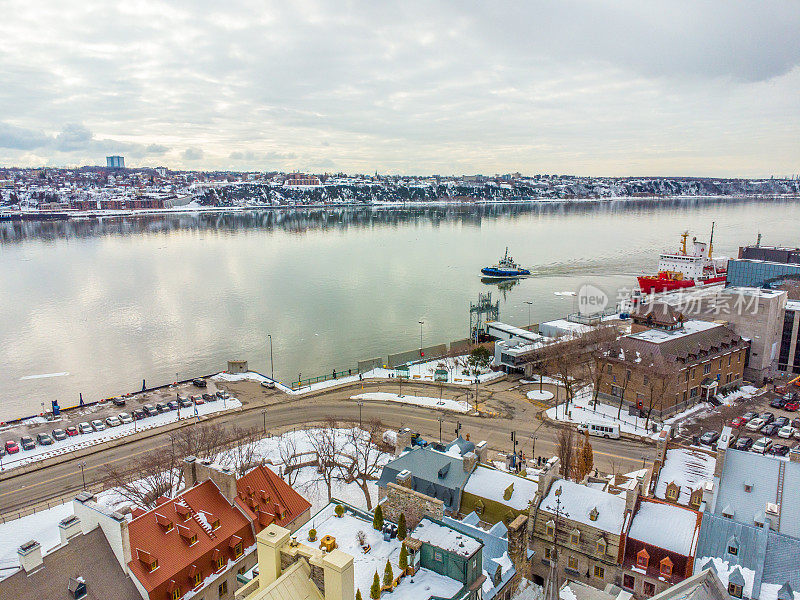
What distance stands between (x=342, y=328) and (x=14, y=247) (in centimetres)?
Answer: 12422

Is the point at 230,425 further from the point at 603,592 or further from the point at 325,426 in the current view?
the point at 603,592

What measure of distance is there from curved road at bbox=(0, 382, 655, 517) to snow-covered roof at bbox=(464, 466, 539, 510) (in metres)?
12.6

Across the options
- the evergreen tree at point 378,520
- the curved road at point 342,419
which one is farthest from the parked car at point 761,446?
the evergreen tree at point 378,520

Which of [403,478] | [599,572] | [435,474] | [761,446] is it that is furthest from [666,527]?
[761,446]

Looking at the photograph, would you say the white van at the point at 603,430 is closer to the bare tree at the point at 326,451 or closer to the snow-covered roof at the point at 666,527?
the snow-covered roof at the point at 666,527

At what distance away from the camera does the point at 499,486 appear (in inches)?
941

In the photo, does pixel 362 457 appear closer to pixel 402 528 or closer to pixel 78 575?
pixel 402 528

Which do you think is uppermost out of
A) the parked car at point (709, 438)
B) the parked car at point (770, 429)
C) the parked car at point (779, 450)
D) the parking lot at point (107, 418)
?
the parked car at point (779, 450)

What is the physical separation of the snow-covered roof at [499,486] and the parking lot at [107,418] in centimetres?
2726

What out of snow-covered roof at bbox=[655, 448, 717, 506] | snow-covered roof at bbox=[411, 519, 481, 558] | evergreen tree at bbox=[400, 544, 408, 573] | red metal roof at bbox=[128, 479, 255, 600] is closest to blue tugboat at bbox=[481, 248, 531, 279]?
snow-covered roof at bbox=[655, 448, 717, 506]

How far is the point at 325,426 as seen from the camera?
38.4m

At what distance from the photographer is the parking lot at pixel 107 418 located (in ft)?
124

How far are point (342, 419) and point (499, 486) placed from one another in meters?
19.4

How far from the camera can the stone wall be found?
1743cm
